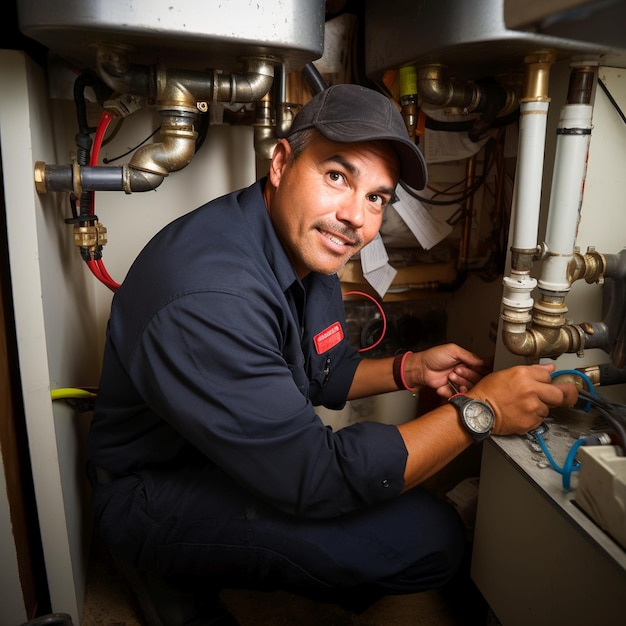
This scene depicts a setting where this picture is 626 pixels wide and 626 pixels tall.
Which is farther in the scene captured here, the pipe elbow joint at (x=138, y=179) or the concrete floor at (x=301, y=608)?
the concrete floor at (x=301, y=608)

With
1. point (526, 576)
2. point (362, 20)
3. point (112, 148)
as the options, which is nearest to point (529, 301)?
point (526, 576)

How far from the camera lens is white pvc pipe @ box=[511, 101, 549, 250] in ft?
2.92

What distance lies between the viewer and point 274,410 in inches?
29.8

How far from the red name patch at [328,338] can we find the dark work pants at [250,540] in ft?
1.09

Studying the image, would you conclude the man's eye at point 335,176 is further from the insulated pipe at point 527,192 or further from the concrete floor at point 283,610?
the concrete floor at point 283,610

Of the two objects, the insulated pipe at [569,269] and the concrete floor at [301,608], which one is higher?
the insulated pipe at [569,269]

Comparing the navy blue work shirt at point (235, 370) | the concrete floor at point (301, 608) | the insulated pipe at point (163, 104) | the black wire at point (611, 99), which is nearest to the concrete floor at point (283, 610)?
the concrete floor at point (301, 608)

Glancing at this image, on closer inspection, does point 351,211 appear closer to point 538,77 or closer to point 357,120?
point 357,120

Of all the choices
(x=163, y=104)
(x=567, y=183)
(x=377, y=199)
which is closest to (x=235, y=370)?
(x=377, y=199)

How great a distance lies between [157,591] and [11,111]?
916 millimetres

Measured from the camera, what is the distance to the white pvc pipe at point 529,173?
2.92 feet

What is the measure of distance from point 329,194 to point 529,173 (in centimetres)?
35

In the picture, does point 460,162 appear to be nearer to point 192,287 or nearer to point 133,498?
point 192,287

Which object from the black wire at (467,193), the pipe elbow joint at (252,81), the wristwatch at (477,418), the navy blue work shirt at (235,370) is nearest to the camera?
the navy blue work shirt at (235,370)
